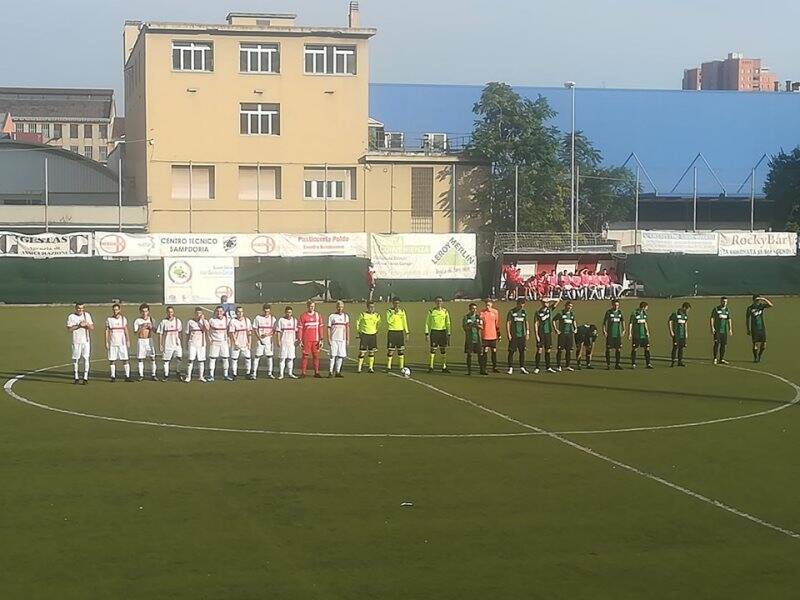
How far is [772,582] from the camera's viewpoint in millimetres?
10555

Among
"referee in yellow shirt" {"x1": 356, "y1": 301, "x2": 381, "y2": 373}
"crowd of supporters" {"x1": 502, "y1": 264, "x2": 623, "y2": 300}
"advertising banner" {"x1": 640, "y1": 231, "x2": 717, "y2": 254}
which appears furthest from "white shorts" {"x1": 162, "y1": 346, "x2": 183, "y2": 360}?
"advertising banner" {"x1": 640, "y1": 231, "x2": 717, "y2": 254}

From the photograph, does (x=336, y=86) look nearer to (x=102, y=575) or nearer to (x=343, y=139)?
(x=343, y=139)

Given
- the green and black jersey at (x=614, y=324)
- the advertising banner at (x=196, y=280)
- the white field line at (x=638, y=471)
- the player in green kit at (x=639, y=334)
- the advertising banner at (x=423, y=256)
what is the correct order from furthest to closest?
1. the advertising banner at (x=423, y=256)
2. the advertising banner at (x=196, y=280)
3. the player in green kit at (x=639, y=334)
4. the green and black jersey at (x=614, y=324)
5. the white field line at (x=638, y=471)

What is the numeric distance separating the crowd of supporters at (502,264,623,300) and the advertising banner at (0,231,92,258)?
65.6 feet

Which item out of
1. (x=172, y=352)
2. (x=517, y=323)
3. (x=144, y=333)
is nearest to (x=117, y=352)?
(x=144, y=333)

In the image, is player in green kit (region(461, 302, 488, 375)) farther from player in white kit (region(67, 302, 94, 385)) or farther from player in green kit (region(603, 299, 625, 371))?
player in white kit (region(67, 302, 94, 385))

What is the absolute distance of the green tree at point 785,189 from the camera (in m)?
74.1

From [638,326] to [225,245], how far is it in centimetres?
2621

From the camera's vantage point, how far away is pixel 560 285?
54750 mm

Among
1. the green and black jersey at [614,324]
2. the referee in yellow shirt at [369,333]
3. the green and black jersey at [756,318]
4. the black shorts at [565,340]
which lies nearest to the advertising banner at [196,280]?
the referee in yellow shirt at [369,333]

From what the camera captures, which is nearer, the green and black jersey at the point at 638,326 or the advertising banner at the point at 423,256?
the green and black jersey at the point at 638,326

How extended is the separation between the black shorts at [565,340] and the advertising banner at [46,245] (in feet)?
90.9

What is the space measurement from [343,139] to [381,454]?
47.9 m

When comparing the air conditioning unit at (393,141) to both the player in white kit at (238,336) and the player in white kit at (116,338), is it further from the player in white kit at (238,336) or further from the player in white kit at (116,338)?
the player in white kit at (116,338)
